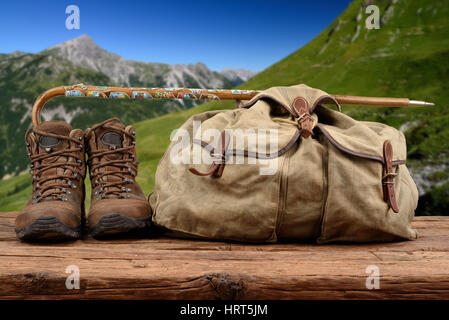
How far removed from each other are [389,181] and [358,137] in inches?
9.5

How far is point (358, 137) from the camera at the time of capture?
1.61m

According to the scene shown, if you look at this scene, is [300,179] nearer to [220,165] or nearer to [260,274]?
[220,165]

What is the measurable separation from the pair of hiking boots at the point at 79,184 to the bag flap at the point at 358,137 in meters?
0.99

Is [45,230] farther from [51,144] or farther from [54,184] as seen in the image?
[51,144]

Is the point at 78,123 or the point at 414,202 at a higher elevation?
the point at 78,123

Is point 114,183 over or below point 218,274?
over

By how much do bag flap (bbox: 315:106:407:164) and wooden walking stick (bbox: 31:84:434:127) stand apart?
20.8 inches

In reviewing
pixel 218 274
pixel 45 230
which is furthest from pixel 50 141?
pixel 218 274

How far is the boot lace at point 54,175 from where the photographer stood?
5.57ft

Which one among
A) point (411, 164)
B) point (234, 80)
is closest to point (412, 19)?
point (411, 164)

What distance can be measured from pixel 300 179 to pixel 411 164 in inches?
139

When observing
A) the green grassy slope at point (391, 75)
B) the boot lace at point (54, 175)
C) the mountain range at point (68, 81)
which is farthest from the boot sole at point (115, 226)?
the mountain range at point (68, 81)

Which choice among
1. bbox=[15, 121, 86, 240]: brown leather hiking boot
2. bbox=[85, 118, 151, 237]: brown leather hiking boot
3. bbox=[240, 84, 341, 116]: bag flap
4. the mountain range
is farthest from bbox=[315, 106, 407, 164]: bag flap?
the mountain range
